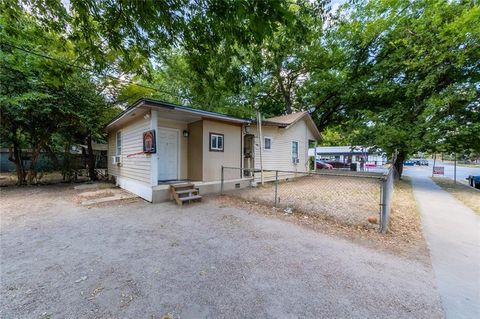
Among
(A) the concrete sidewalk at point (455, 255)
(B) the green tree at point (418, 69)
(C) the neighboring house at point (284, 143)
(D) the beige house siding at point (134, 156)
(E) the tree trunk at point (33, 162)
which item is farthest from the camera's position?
(C) the neighboring house at point (284, 143)

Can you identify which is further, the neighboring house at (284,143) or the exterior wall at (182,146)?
the neighboring house at (284,143)

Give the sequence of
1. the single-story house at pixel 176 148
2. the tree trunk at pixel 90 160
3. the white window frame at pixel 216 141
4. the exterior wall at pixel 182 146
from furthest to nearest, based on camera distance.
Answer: the tree trunk at pixel 90 160, the exterior wall at pixel 182 146, the white window frame at pixel 216 141, the single-story house at pixel 176 148

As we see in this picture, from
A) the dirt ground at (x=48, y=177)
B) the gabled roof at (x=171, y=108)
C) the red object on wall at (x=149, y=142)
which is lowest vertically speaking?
the dirt ground at (x=48, y=177)

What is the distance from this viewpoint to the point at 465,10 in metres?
9.62

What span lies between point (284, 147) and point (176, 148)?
652cm

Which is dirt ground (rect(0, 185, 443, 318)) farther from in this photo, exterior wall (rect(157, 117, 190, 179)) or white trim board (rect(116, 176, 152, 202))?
exterior wall (rect(157, 117, 190, 179))

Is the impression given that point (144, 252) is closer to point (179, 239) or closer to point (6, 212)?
point (179, 239)

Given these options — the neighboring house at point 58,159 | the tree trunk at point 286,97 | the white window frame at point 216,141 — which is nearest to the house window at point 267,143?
the white window frame at point 216,141

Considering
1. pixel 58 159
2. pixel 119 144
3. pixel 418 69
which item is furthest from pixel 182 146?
pixel 418 69

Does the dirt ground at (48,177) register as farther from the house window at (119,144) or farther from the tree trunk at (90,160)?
the house window at (119,144)

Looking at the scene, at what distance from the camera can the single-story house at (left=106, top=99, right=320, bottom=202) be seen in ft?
22.2

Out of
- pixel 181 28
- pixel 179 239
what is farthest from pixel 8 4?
pixel 179 239

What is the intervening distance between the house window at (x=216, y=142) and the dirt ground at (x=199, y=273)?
12.8ft

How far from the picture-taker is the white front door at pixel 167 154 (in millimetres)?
7886
